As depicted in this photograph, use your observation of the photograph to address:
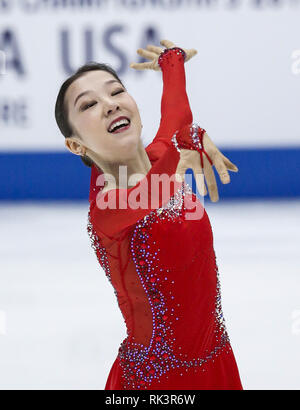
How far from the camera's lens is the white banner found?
4.78 m

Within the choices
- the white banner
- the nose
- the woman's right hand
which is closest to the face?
the nose

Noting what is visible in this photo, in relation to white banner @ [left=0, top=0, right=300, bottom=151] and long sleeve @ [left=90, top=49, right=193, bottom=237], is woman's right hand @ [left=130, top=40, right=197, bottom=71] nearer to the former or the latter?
long sleeve @ [left=90, top=49, right=193, bottom=237]

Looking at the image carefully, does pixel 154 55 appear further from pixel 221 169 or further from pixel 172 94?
pixel 221 169

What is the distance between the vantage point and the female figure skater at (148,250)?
4.42 ft

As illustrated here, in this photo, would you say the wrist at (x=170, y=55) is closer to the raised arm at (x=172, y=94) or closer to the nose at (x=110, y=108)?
the raised arm at (x=172, y=94)

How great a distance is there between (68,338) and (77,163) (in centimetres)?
255

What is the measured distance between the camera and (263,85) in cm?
493

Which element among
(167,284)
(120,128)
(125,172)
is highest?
(120,128)

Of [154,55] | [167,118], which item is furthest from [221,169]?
[154,55]

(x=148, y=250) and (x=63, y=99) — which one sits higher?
(x=63, y=99)

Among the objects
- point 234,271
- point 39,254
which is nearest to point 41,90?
point 39,254

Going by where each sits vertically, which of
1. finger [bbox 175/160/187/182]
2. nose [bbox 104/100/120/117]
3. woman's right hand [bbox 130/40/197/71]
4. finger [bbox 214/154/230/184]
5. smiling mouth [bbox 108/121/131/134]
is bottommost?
finger [bbox 175/160/187/182]

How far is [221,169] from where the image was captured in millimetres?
1175

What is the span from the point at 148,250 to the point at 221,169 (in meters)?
0.27
